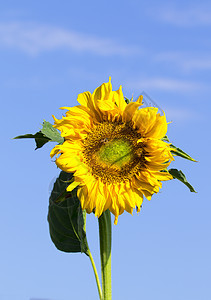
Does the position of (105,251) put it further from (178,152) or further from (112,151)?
(178,152)

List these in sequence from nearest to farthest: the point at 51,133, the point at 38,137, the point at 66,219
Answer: the point at 51,133
the point at 38,137
the point at 66,219

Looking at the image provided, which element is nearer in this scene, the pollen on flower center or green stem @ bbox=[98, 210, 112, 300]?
the pollen on flower center

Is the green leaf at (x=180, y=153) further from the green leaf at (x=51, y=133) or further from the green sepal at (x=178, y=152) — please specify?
the green leaf at (x=51, y=133)

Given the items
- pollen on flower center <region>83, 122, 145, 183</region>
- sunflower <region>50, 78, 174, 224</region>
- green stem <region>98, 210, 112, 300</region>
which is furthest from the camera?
green stem <region>98, 210, 112, 300</region>

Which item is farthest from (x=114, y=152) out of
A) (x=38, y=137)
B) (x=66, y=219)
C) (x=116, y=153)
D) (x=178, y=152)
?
(x=66, y=219)

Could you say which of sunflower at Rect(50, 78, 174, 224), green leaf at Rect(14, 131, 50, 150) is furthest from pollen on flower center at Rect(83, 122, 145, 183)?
green leaf at Rect(14, 131, 50, 150)

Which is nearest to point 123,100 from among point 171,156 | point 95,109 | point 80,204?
point 95,109

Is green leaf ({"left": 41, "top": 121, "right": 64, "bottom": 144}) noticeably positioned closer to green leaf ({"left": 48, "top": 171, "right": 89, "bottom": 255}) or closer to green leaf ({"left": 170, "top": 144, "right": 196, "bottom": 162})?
green leaf ({"left": 48, "top": 171, "right": 89, "bottom": 255})
